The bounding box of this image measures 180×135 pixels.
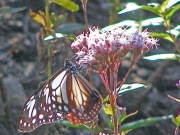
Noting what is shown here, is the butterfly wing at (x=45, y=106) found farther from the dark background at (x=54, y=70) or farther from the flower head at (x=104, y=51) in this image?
the dark background at (x=54, y=70)

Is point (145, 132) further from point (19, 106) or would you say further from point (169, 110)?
point (19, 106)

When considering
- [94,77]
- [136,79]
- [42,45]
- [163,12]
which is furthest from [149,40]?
[136,79]

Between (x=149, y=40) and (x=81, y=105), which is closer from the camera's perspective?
(x=149, y=40)

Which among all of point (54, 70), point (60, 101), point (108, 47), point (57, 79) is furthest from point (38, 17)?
point (54, 70)

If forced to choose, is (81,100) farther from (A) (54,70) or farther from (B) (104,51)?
(A) (54,70)

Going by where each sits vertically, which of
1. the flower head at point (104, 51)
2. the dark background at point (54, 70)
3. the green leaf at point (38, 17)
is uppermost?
the green leaf at point (38, 17)

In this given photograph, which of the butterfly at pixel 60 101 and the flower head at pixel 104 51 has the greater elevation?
the flower head at pixel 104 51

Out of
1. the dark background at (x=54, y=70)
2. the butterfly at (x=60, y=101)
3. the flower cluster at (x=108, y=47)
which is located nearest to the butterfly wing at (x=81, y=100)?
the butterfly at (x=60, y=101)

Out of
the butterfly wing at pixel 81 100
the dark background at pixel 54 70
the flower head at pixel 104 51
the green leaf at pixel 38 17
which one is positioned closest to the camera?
the flower head at pixel 104 51
